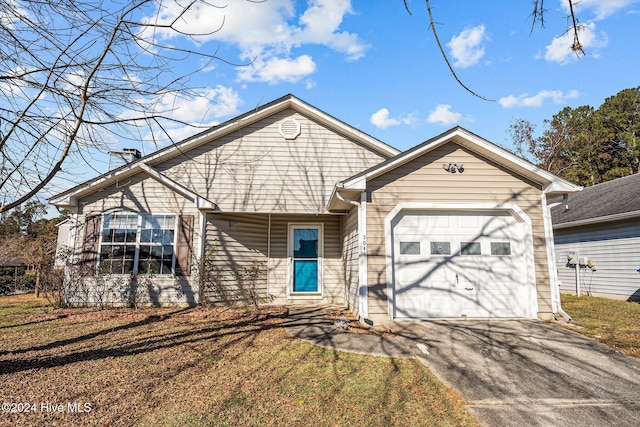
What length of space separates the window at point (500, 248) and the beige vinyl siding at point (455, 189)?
0.56 meters

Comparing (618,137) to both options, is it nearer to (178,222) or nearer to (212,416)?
(178,222)

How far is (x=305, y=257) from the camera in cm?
1109

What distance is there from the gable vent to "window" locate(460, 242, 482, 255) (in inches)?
229

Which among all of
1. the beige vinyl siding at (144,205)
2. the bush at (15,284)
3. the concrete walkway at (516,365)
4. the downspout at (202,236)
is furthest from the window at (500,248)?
the bush at (15,284)

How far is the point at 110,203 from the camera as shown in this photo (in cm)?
961

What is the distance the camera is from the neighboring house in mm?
11359

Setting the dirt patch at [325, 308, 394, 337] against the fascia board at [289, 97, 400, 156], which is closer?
the dirt patch at [325, 308, 394, 337]

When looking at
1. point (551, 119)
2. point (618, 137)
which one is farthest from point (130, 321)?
point (618, 137)

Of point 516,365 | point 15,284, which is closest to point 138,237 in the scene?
point 516,365

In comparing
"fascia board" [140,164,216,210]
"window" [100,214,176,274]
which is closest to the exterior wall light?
"fascia board" [140,164,216,210]

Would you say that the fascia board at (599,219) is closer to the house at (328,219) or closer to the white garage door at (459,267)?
the house at (328,219)

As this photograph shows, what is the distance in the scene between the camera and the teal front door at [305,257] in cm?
1096

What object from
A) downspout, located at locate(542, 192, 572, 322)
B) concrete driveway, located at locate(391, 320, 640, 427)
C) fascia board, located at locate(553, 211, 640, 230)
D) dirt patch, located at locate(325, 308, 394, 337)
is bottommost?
concrete driveway, located at locate(391, 320, 640, 427)

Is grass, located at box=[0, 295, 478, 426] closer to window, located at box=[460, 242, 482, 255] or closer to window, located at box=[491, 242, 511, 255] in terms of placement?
window, located at box=[460, 242, 482, 255]
